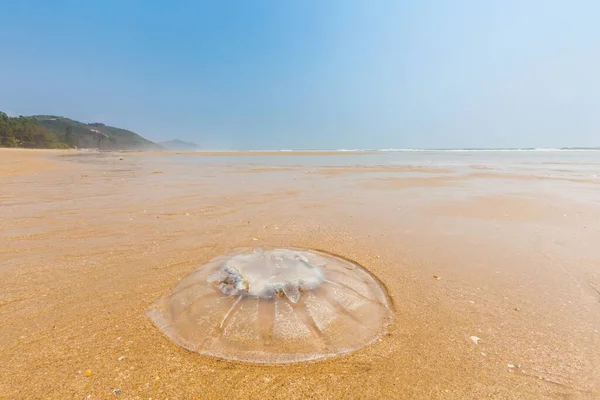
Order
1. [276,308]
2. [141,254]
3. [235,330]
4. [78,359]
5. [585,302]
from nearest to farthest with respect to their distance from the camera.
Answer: [78,359]
[235,330]
[276,308]
[585,302]
[141,254]

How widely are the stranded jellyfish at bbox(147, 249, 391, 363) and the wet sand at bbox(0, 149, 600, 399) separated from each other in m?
0.12

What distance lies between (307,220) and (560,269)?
4.64 metres

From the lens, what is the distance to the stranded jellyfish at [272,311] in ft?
7.68

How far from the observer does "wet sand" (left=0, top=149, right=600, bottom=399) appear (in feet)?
6.71

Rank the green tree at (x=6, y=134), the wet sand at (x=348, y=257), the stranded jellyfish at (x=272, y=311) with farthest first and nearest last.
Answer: the green tree at (x=6, y=134), the stranded jellyfish at (x=272, y=311), the wet sand at (x=348, y=257)

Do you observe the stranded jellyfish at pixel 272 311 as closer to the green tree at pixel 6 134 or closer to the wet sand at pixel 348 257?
the wet sand at pixel 348 257

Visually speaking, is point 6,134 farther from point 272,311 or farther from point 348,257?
point 272,311

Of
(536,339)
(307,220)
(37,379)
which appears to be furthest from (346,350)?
(307,220)

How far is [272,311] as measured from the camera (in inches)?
104

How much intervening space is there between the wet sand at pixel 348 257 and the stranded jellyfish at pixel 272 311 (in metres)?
0.12

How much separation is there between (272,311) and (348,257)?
215cm

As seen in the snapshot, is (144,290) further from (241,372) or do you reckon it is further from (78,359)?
(241,372)

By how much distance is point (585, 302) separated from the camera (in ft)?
10.6

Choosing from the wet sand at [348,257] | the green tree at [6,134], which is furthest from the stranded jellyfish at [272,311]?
the green tree at [6,134]
